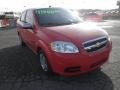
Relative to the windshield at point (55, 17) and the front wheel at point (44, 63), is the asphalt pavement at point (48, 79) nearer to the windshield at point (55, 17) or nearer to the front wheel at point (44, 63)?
the front wheel at point (44, 63)

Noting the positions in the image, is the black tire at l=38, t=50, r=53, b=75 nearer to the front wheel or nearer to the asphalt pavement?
the front wheel

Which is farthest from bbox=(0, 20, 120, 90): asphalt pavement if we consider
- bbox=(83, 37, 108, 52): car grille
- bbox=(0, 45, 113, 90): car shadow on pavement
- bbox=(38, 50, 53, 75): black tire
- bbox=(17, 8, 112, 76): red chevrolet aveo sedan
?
bbox=(83, 37, 108, 52): car grille

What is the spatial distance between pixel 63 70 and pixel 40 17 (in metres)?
2.16

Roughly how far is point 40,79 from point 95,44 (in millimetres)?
1605

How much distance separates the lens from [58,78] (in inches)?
230

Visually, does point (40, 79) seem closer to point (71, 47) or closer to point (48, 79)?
point (48, 79)

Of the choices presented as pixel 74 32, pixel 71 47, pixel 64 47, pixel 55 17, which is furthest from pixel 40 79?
pixel 55 17

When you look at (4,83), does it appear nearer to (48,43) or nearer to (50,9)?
(48,43)

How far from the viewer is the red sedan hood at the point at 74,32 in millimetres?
5359

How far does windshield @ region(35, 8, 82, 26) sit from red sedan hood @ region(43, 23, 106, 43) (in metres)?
0.47

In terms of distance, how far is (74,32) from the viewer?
5609mm

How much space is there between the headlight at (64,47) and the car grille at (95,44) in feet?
0.86

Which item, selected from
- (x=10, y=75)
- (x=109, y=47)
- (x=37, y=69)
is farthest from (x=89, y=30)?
(x=10, y=75)

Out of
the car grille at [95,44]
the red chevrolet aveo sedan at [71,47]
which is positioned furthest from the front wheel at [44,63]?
the car grille at [95,44]
